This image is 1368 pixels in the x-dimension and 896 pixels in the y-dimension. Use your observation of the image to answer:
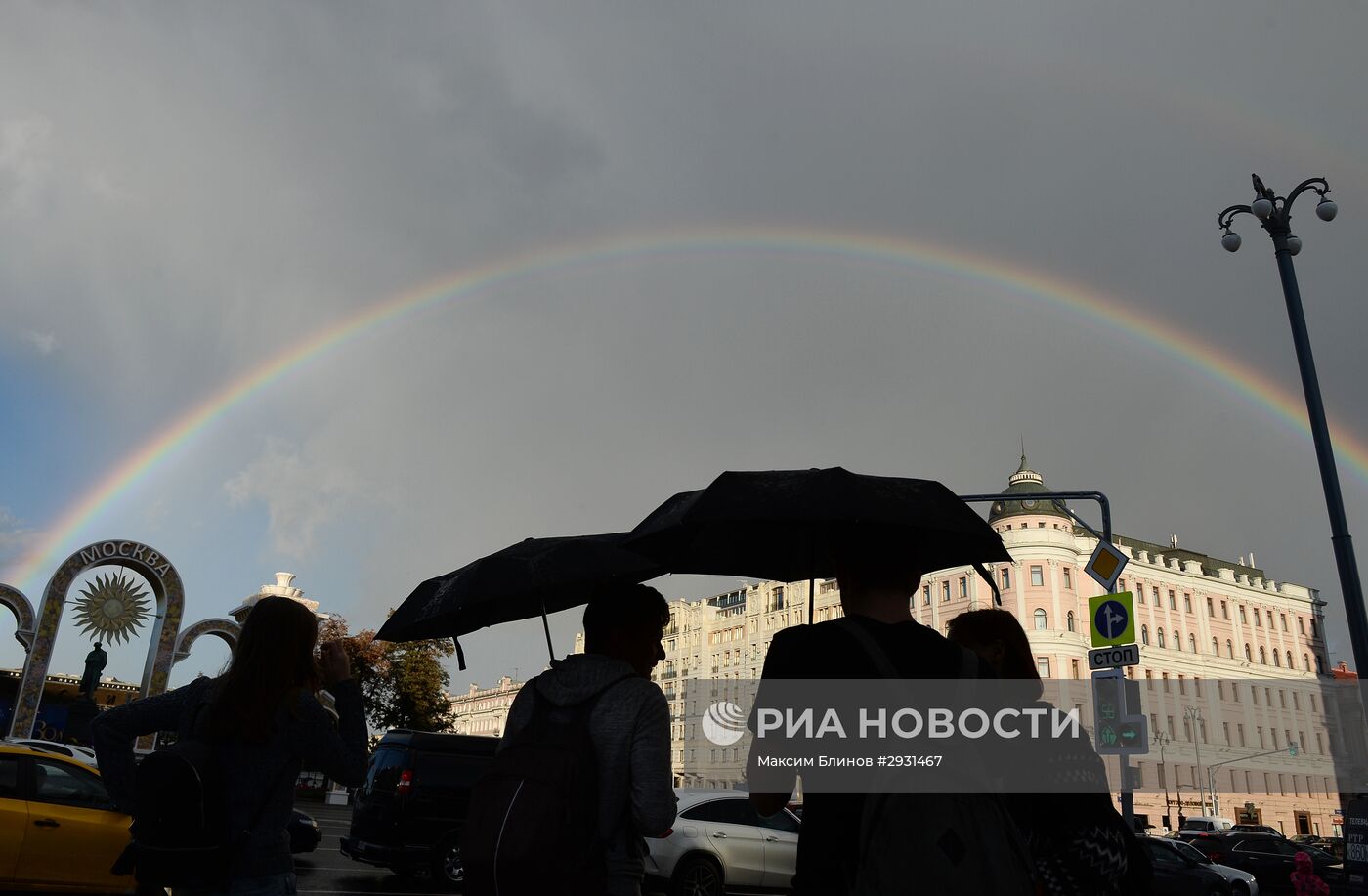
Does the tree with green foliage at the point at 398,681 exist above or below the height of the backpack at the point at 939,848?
above

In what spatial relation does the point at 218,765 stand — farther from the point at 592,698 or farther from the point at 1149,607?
the point at 1149,607

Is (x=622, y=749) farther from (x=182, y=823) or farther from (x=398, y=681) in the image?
(x=398, y=681)

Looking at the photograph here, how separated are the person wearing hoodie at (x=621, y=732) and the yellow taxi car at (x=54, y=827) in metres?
7.85

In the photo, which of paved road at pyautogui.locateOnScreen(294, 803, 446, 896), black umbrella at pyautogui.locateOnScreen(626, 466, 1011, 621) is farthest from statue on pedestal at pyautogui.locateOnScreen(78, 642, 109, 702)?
black umbrella at pyautogui.locateOnScreen(626, 466, 1011, 621)

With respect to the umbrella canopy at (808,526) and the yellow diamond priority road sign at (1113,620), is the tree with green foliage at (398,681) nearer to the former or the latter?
the yellow diamond priority road sign at (1113,620)

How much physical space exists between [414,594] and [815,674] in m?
4.38

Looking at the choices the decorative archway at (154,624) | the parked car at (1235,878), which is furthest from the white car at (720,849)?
the decorative archway at (154,624)

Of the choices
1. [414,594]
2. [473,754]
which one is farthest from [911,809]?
[473,754]

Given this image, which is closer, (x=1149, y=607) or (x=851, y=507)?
(x=851, y=507)

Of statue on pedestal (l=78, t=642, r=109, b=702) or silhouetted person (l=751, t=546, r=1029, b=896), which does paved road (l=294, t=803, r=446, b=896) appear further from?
statue on pedestal (l=78, t=642, r=109, b=702)

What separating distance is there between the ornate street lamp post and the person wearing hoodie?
11.6m

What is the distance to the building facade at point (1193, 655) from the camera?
68.7 metres

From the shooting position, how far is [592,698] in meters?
3.32

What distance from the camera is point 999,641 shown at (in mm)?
3318
